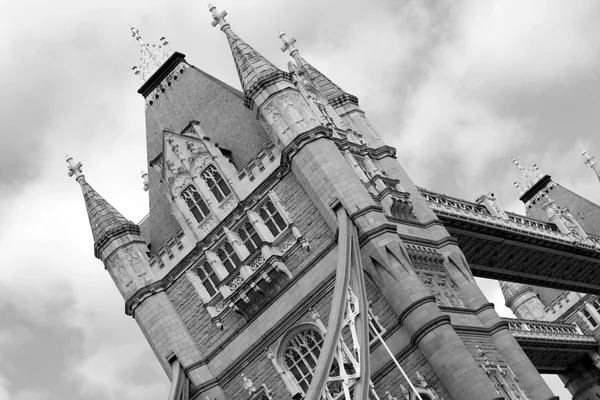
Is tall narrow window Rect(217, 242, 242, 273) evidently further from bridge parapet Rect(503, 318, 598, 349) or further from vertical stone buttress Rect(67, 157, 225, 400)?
bridge parapet Rect(503, 318, 598, 349)

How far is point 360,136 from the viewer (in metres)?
42.9

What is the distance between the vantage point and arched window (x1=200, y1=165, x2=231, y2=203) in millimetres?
40875

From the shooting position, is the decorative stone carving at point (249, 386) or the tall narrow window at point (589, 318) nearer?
the decorative stone carving at point (249, 386)

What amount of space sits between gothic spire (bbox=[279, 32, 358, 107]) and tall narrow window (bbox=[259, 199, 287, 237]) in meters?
6.78

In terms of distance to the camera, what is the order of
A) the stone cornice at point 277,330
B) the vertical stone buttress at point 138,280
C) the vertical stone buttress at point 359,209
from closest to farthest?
the vertical stone buttress at point 359,209 < the stone cornice at point 277,330 < the vertical stone buttress at point 138,280

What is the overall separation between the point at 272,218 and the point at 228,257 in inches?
87.2

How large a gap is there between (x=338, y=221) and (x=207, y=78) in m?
12.2

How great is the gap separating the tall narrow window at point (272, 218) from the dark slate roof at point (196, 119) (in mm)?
2201

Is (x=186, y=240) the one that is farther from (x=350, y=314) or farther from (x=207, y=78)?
(x=350, y=314)

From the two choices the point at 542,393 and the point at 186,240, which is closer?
the point at 542,393

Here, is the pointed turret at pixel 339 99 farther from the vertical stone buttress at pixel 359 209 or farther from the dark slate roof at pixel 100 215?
the dark slate roof at pixel 100 215

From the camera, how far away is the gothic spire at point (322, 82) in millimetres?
44766

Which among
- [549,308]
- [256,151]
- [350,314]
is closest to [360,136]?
[256,151]

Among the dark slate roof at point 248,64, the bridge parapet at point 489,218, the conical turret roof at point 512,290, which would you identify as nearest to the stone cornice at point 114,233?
the dark slate roof at point 248,64
